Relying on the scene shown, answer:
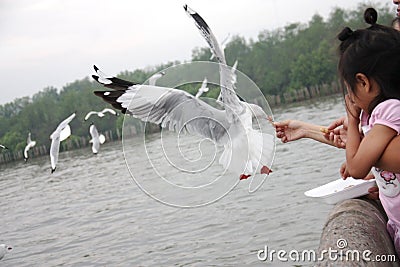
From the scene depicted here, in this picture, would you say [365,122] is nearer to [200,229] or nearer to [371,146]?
[371,146]

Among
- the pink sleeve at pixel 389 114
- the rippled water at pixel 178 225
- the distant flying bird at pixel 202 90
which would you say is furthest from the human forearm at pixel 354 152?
the rippled water at pixel 178 225

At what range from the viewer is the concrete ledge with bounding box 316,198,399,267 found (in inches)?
99.3

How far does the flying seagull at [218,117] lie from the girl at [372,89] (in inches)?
28.4

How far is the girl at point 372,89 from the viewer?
2568 millimetres

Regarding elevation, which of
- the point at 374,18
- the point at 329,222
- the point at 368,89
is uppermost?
the point at 374,18

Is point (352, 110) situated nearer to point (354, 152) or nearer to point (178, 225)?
point (354, 152)

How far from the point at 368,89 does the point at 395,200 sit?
484 millimetres

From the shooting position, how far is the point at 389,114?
256cm

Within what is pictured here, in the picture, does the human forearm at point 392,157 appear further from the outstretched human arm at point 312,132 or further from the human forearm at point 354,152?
the outstretched human arm at point 312,132

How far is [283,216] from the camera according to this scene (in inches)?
403

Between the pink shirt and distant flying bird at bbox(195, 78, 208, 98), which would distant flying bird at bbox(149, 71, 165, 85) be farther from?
the pink shirt

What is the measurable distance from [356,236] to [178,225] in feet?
29.4

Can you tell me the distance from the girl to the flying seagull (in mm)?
721

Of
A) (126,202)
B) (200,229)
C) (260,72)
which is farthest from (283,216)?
(260,72)
